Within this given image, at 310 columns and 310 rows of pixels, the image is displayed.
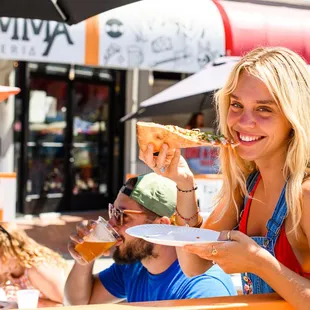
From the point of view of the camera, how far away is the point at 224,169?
6.43 feet

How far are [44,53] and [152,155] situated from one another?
17.2 feet

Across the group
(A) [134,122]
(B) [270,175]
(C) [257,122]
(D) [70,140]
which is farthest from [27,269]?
(A) [134,122]

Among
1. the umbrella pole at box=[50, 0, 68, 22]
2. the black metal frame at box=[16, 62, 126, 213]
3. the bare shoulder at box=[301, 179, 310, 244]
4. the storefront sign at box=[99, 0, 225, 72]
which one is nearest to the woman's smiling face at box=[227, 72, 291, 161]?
the bare shoulder at box=[301, 179, 310, 244]

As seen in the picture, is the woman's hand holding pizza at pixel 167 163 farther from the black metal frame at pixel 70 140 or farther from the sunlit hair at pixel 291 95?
the black metal frame at pixel 70 140

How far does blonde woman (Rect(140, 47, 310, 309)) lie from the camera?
1.52 meters

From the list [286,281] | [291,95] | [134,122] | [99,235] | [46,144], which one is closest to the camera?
[286,281]

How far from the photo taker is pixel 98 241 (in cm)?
216

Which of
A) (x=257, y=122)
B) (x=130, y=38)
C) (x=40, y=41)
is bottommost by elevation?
(x=257, y=122)

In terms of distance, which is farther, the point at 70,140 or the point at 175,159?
the point at 70,140

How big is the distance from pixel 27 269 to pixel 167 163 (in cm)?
161

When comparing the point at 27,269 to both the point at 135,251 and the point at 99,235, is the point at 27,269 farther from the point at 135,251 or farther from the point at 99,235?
the point at 99,235

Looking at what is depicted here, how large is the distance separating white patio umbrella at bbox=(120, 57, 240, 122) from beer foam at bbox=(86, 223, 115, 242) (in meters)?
4.61

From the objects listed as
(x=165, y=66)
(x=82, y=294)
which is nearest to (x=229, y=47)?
(x=165, y=66)

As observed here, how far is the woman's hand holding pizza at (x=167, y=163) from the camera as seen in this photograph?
5.99 ft
